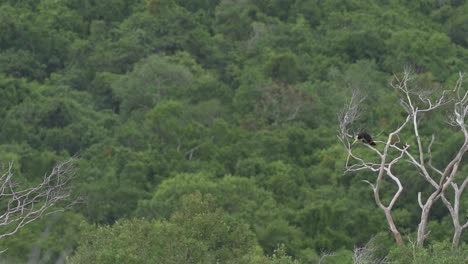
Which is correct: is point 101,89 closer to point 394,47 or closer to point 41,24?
point 41,24

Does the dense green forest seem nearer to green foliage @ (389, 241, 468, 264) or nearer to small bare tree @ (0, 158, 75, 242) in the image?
green foliage @ (389, 241, 468, 264)

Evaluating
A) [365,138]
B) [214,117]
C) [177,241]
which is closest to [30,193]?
[365,138]

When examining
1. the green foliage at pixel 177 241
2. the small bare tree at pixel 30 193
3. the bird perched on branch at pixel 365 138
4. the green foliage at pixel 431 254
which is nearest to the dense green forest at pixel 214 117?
the green foliage at pixel 177 241

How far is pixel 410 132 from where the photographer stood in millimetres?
49969

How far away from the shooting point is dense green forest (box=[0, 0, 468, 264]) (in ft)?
118

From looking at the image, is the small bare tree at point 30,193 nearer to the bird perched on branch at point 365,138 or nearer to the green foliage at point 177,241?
the bird perched on branch at point 365,138

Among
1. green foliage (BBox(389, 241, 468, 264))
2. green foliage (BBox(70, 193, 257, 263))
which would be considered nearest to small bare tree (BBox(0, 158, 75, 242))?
green foliage (BBox(389, 241, 468, 264))

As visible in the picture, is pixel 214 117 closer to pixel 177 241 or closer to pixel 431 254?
pixel 177 241

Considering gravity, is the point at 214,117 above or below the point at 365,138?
below

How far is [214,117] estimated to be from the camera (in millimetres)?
55188

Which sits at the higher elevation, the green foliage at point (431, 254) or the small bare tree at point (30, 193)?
the small bare tree at point (30, 193)

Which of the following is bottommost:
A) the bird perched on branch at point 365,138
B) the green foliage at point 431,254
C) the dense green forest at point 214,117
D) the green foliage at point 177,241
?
the dense green forest at point 214,117

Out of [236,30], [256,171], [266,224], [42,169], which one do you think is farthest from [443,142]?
[236,30]

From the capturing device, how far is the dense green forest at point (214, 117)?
35.9 m
